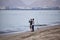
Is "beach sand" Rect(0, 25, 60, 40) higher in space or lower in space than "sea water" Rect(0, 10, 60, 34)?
lower

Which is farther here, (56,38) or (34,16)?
(34,16)

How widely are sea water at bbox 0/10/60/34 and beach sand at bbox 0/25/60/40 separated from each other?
3.6 inches

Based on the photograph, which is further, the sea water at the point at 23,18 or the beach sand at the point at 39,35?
the sea water at the point at 23,18

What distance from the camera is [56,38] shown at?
211cm

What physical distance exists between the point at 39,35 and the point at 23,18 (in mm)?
403

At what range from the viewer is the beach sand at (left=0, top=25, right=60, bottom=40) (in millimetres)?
2119

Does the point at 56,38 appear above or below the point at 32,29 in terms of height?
below

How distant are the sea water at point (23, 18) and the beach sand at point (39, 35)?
9 centimetres

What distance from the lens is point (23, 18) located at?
2.29m

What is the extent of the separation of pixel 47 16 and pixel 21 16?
446mm

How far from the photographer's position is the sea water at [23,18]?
2.26 m

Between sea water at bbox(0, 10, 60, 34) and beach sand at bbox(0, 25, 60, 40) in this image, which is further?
sea water at bbox(0, 10, 60, 34)

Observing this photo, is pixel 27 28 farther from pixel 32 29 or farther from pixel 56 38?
pixel 56 38

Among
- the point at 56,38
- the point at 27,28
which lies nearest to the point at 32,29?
the point at 27,28
